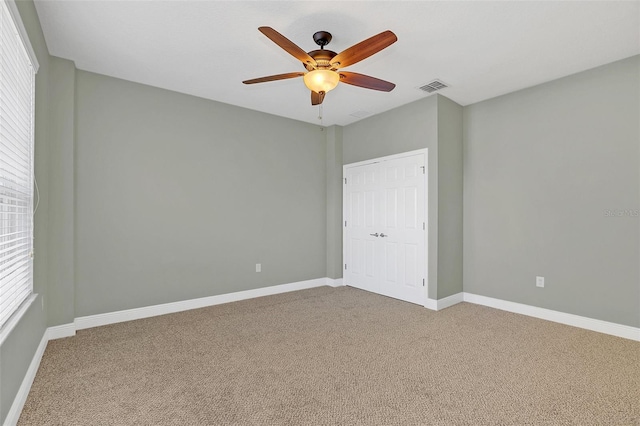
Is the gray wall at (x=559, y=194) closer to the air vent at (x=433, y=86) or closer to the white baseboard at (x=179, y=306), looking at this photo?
the air vent at (x=433, y=86)

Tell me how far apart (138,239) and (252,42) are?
255cm

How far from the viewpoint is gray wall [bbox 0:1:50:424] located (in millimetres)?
1789

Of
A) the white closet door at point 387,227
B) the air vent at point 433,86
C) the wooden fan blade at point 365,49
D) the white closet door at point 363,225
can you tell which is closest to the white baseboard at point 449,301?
the white closet door at point 387,227

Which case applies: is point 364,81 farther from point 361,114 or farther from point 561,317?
point 561,317

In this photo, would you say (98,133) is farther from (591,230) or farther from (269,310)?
(591,230)

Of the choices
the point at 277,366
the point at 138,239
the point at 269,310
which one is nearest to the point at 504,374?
the point at 277,366

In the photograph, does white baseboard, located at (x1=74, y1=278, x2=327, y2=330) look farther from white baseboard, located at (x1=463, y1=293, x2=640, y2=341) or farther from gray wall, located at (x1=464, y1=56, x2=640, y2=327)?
gray wall, located at (x1=464, y1=56, x2=640, y2=327)

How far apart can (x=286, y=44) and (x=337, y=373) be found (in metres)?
2.43

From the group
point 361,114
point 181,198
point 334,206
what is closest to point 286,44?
point 181,198

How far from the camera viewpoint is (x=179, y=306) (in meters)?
4.04

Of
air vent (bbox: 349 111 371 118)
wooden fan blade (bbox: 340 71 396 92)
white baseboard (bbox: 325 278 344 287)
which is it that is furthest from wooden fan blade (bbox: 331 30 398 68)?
white baseboard (bbox: 325 278 344 287)

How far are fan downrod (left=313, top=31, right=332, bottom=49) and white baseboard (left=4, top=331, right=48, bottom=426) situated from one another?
3.21 meters

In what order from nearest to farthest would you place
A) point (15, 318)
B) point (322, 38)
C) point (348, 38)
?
point (15, 318)
point (322, 38)
point (348, 38)

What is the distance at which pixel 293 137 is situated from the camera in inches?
204
